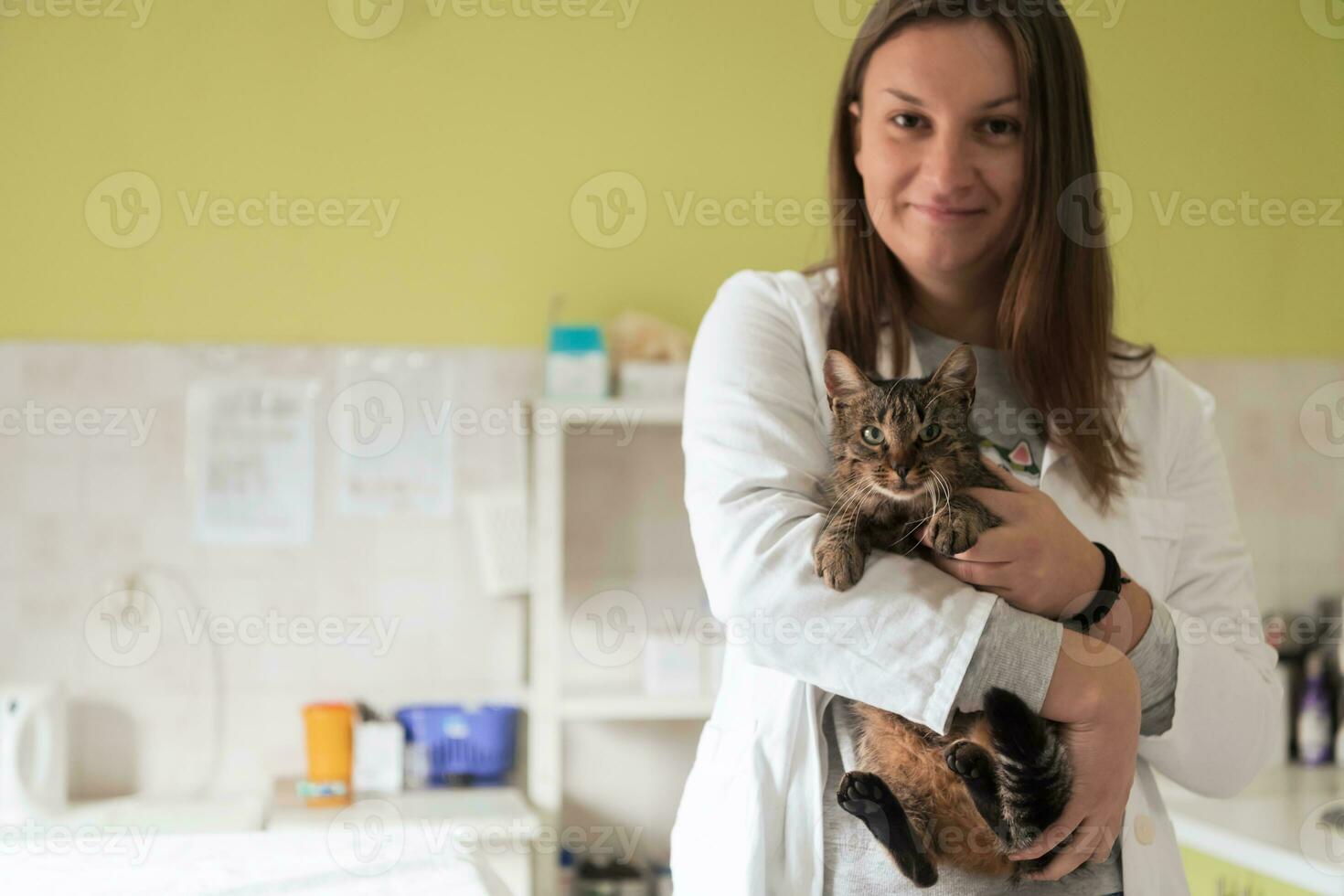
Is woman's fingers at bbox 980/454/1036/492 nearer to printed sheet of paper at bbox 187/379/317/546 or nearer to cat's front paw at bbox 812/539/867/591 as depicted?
cat's front paw at bbox 812/539/867/591

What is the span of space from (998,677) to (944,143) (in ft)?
1.49

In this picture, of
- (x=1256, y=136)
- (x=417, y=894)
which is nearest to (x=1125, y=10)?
(x=1256, y=136)

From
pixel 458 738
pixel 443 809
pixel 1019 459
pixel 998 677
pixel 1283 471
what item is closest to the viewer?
pixel 998 677

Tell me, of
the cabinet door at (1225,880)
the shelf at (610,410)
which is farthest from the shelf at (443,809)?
the cabinet door at (1225,880)

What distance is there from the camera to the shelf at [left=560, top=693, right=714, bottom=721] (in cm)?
267

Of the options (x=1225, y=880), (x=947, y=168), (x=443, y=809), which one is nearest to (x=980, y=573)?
(x=947, y=168)

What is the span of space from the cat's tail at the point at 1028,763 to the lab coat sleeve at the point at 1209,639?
152mm

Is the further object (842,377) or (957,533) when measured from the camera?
(842,377)

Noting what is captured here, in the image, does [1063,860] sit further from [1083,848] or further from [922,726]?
[922,726]

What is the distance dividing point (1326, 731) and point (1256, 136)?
1.53 meters

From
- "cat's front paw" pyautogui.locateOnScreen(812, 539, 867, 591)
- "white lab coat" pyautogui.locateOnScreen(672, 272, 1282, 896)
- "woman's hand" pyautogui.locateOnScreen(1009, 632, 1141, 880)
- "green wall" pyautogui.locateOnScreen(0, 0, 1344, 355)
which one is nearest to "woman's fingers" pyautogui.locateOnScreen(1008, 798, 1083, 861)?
"woman's hand" pyautogui.locateOnScreen(1009, 632, 1141, 880)

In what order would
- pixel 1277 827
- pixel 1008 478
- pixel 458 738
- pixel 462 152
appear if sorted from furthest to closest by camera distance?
pixel 462 152, pixel 458 738, pixel 1277 827, pixel 1008 478

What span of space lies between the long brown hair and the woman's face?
0.02 metres

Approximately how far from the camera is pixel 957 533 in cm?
97
